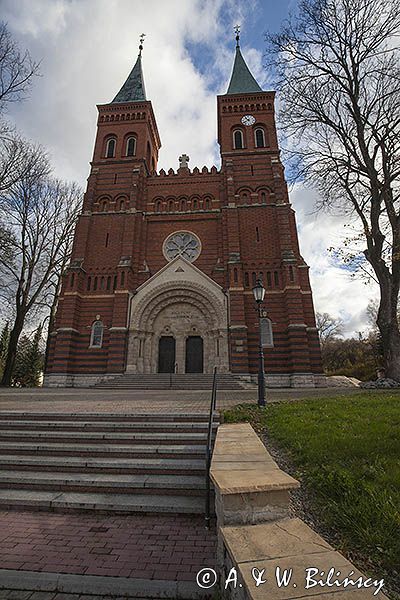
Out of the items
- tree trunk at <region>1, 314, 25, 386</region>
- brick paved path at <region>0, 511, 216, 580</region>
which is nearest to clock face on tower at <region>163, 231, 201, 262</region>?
tree trunk at <region>1, 314, 25, 386</region>

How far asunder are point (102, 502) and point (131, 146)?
2851cm

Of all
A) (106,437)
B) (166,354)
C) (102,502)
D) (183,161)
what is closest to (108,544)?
(102,502)

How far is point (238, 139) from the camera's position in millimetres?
26516

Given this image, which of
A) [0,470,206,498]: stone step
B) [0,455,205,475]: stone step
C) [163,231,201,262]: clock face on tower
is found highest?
[163,231,201,262]: clock face on tower

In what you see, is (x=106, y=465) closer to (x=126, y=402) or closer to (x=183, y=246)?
(x=126, y=402)

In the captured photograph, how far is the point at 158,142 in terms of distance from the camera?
32.2 m

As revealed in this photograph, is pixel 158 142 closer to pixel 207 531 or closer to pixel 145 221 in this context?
pixel 145 221

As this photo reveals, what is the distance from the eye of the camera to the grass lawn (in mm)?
2312

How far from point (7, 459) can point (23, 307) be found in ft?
65.7

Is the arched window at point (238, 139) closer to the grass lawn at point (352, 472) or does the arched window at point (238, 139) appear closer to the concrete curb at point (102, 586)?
the grass lawn at point (352, 472)

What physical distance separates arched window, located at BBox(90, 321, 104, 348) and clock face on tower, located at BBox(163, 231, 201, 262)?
7032 mm

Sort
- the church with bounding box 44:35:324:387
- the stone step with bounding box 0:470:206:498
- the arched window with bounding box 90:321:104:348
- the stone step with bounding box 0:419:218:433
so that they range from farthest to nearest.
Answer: the arched window with bounding box 90:321:104:348
the church with bounding box 44:35:324:387
the stone step with bounding box 0:419:218:433
the stone step with bounding box 0:470:206:498

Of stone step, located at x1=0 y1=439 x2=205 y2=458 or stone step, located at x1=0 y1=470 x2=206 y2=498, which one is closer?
stone step, located at x1=0 y1=470 x2=206 y2=498

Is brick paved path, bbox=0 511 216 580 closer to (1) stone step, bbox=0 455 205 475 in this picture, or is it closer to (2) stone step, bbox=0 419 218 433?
(1) stone step, bbox=0 455 205 475
